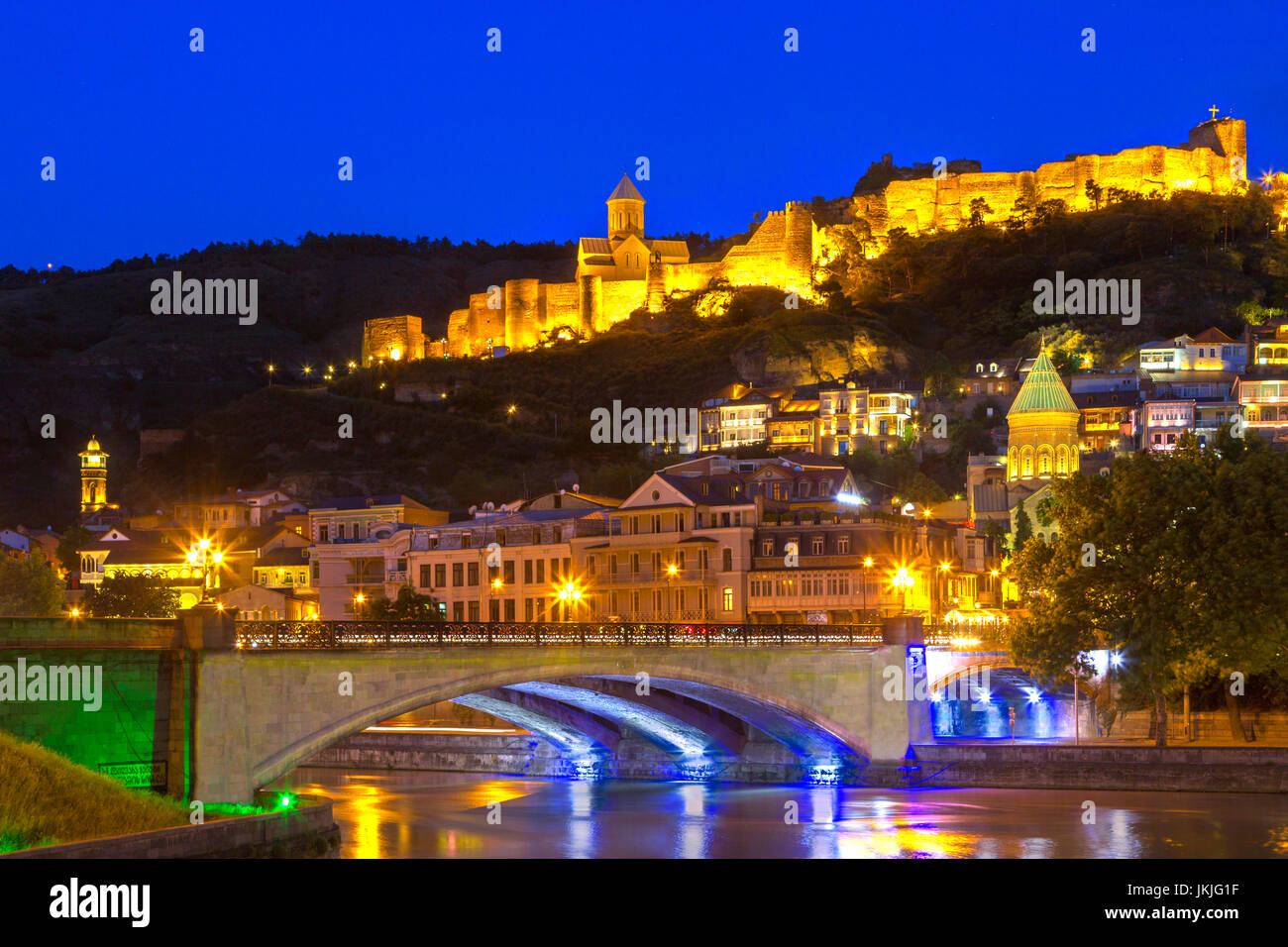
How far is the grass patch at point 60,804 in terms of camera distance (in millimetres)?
26484

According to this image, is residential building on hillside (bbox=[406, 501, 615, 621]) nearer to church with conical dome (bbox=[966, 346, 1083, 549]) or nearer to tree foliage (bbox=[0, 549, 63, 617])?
tree foliage (bbox=[0, 549, 63, 617])

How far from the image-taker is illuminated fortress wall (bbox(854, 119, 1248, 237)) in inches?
6152

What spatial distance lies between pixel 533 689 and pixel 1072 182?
415ft

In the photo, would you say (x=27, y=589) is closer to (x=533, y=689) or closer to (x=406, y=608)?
(x=406, y=608)

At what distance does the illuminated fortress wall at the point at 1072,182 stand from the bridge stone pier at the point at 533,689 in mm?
117392

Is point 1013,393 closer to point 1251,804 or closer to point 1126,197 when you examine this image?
point 1126,197

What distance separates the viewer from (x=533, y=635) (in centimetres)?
4069

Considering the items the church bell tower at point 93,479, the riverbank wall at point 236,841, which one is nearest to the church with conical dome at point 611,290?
the church bell tower at point 93,479

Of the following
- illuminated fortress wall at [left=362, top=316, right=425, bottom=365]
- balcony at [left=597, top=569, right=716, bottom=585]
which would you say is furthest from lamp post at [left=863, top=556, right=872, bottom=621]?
illuminated fortress wall at [left=362, top=316, right=425, bottom=365]

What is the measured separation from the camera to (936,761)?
42.3m

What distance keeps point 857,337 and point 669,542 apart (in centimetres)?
6752

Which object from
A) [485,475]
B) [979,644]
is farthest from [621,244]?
[979,644]

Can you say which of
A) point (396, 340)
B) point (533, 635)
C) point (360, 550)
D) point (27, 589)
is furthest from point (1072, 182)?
point (533, 635)

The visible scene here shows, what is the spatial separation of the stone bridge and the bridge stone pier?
0.04 m
